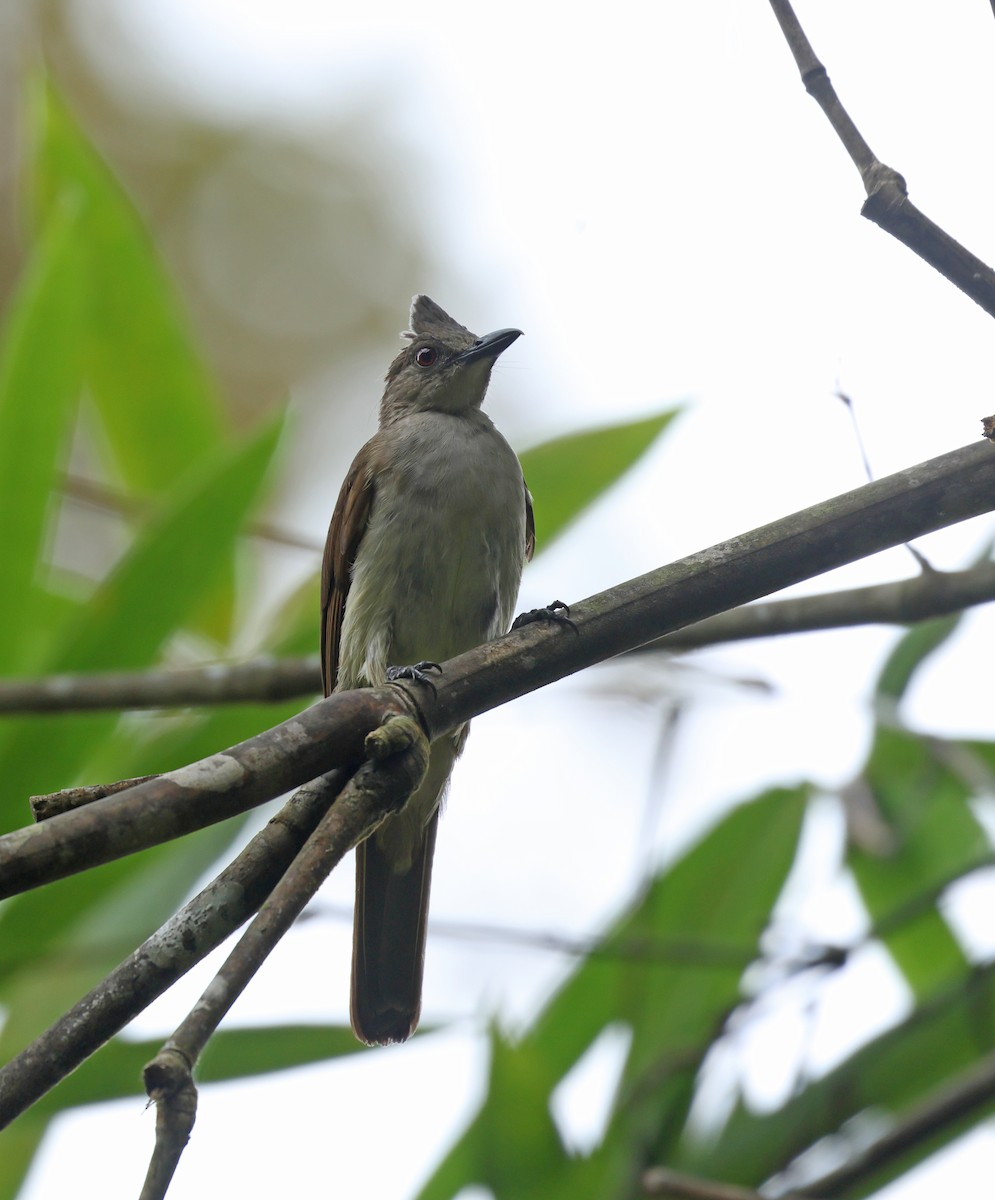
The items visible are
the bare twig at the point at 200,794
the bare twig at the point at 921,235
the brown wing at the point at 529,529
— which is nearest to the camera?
the bare twig at the point at 200,794

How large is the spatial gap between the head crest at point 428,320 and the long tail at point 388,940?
164 centimetres

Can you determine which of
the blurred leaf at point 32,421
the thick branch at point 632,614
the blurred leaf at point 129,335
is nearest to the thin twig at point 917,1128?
the thick branch at point 632,614

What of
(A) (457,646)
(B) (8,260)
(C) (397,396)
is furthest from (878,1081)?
(B) (8,260)

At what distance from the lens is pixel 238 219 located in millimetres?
12016

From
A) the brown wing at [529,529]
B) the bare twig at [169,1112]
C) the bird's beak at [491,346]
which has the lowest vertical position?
the bare twig at [169,1112]

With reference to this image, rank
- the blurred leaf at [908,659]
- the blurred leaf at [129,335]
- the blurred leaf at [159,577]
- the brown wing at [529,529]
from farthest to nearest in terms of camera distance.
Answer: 1. the blurred leaf at [129,335]
2. the brown wing at [529,529]
3. the blurred leaf at [908,659]
4. the blurred leaf at [159,577]

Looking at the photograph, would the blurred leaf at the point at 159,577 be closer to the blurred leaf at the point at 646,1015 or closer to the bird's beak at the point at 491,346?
the bird's beak at the point at 491,346

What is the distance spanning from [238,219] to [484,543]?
939 centimetres

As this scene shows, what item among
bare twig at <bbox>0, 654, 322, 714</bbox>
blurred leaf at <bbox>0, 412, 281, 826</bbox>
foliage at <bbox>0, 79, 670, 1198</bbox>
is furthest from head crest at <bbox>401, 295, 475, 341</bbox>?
bare twig at <bbox>0, 654, 322, 714</bbox>

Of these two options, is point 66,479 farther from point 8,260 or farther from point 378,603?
point 8,260

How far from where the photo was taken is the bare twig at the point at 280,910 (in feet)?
4.10

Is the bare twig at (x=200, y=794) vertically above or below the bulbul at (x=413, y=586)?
below

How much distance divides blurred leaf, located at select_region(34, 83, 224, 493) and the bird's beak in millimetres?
776

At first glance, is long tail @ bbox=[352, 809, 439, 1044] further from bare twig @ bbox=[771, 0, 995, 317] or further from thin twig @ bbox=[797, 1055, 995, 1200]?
bare twig @ bbox=[771, 0, 995, 317]
